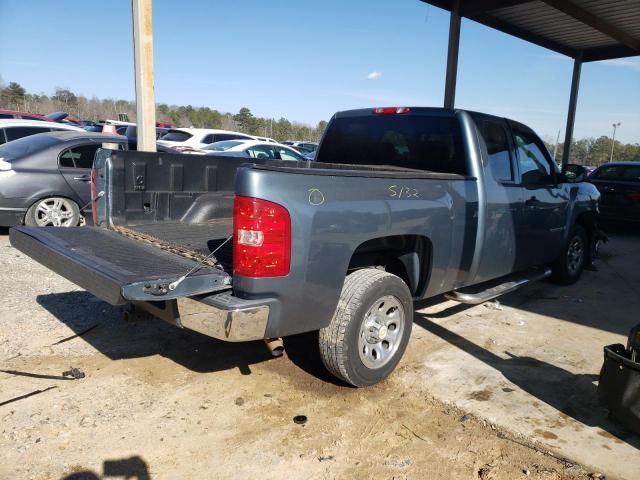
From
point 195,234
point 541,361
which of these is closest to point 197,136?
point 195,234

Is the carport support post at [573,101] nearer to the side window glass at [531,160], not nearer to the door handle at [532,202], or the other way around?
the side window glass at [531,160]

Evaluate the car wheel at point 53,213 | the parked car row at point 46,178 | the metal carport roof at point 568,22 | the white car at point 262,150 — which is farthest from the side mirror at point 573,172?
the white car at point 262,150

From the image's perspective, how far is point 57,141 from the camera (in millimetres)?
7559

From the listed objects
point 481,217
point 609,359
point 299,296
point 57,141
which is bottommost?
point 609,359

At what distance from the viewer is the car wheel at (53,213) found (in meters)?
7.18

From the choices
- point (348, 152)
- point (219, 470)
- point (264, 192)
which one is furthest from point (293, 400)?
point (348, 152)

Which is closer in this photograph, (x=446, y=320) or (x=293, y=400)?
(x=293, y=400)

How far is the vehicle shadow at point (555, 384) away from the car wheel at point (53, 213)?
5829 millimetres

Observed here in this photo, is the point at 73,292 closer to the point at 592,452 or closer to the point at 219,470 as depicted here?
the point at 219,470

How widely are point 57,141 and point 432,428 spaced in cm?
704

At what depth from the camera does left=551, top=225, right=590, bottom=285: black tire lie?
6.19 meters

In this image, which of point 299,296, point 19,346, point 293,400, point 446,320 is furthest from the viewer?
point 446,320

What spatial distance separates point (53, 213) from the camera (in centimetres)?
734

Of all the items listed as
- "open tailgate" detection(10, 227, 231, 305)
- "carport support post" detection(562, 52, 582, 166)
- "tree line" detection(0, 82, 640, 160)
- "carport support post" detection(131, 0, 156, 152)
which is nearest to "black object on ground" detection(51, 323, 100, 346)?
"open tailgate" detection(10, 227, 231, 305)
